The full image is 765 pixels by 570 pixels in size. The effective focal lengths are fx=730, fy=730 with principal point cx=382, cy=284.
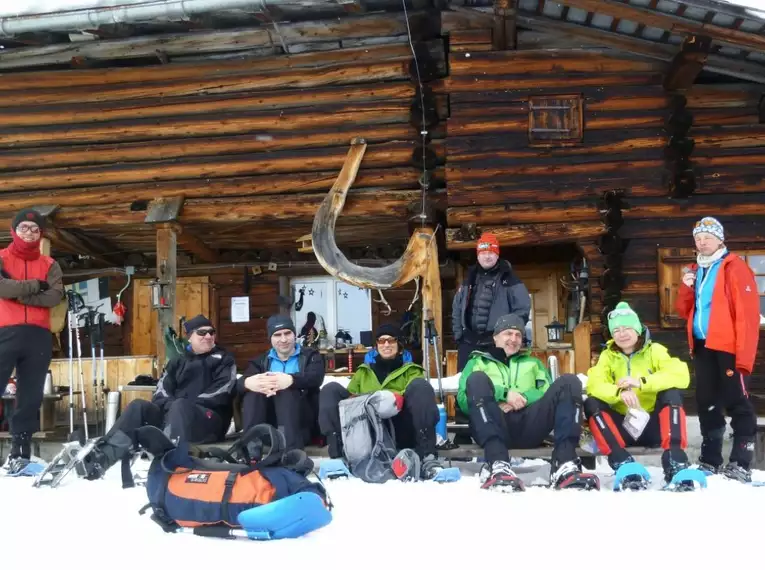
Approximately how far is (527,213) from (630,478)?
4.64 meters

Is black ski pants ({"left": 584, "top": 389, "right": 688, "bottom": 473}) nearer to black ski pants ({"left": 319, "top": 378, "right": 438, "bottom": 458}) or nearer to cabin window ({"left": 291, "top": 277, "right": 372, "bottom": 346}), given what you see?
black ski pants ({"left": 319, "top": 378, "right": 438, "bottom": 458})

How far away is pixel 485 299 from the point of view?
627 cm

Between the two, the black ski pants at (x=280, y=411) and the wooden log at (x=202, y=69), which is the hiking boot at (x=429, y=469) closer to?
the black ski pants at (x=280, y=411)

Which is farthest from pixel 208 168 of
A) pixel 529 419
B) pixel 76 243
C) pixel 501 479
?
pixel 501 479

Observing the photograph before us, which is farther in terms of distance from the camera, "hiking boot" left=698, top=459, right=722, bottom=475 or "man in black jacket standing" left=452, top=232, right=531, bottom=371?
"man in black jacket standing" left=452, top=232, right=531, bottom=371

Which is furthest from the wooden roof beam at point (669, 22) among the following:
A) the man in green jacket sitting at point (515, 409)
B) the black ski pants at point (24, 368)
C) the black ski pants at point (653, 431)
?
the black ski pants at point (24, 368)

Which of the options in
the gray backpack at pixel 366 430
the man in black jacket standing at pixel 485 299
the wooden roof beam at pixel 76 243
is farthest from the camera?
the wooden roof beam at pixel 76 243

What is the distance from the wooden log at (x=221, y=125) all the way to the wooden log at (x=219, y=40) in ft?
2.78

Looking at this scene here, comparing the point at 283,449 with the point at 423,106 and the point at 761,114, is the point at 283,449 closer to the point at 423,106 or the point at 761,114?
the point at 423,106

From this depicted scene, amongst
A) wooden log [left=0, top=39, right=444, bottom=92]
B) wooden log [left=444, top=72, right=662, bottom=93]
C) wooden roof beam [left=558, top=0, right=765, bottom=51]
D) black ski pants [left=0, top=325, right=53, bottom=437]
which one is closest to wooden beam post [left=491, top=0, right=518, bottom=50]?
wooden log [left=444, top=72, right=662, bottom=93]

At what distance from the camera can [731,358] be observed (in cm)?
515

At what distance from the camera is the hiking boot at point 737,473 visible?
4.94 metres

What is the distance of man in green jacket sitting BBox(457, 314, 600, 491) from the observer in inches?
185

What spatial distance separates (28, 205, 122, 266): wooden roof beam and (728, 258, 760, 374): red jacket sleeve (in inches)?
321
